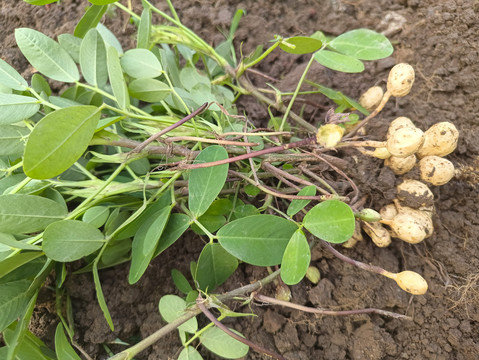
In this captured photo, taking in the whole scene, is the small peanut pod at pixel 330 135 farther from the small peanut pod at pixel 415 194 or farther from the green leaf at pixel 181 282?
the green leaf at pixel 181 282

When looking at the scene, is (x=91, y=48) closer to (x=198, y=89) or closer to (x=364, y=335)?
(x=198, y=89)

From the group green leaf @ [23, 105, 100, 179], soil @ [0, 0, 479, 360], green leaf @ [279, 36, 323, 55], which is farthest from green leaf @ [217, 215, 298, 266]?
green leaf @ [279, 36, 323, 55]

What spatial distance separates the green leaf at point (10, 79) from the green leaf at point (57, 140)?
0.88 ft

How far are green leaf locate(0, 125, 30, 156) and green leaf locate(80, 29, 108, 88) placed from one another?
0.22 m

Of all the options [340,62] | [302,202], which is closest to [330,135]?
[302,202]

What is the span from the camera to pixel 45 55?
973 mm

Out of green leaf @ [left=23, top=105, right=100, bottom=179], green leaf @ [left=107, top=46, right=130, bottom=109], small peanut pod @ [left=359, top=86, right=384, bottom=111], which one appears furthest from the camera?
small peanut pod @ [left=359, top=86, right=384, bottom=111]

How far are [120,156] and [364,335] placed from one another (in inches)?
30.4

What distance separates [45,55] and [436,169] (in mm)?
1041

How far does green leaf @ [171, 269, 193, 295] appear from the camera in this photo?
996mm

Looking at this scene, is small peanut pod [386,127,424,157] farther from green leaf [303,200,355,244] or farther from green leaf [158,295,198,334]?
green leaf [158,295,198,334]

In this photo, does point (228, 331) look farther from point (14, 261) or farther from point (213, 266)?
point (14, 261)

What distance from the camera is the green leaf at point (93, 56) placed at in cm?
98

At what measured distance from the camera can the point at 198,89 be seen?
1.08m
